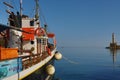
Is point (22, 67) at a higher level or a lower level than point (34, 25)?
lower

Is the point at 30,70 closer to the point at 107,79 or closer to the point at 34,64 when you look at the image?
the point at 34,64

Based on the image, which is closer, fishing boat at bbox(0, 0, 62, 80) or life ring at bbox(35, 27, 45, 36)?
fishing boat at bbox(0, 0, 62, 80)

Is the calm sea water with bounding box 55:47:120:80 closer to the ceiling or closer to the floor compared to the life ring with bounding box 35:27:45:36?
closer to the floor

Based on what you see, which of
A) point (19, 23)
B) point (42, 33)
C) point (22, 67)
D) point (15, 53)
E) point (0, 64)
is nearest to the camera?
point (0, 64)

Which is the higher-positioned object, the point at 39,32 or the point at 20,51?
the point at 39,32

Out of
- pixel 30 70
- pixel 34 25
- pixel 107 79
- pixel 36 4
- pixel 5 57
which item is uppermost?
pixel 36 4

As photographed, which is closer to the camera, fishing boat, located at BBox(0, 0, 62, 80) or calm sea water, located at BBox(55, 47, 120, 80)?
fishing boat, located at BBox(0, 0, 62, 80)

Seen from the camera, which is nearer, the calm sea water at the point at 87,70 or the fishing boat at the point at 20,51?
the fishing boat at the point at 20,51

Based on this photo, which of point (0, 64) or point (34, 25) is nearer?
point (0, 64)

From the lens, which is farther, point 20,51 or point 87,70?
point 87,70

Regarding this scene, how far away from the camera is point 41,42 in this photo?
3822 cm

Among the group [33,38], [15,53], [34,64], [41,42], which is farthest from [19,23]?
[15,53]

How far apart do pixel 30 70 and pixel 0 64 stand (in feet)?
23.9

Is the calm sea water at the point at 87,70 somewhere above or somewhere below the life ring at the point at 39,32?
below
